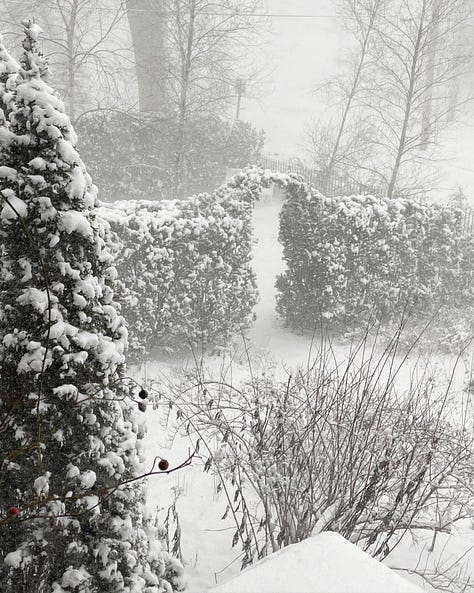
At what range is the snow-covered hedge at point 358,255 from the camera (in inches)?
398

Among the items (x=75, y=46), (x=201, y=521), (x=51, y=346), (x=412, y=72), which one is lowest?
(x=201, y=521)

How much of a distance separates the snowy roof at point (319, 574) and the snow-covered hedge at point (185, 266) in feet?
21.4

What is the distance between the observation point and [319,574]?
1628 millimetres

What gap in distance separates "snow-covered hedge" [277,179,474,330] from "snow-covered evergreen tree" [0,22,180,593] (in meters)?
7.35

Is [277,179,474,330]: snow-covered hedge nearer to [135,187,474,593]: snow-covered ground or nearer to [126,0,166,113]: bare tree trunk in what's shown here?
[135,187,474,593]: snow-covered ground

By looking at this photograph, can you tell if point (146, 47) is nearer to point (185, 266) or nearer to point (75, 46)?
point (75, 46)

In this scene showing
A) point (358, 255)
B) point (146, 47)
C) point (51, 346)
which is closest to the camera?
point (51, 346)

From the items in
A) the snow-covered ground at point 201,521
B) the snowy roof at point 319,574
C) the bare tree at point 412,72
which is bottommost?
the snow-covered ground at point 201,521

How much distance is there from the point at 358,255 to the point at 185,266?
3.46 metres

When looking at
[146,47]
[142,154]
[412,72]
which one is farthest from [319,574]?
[146,47]

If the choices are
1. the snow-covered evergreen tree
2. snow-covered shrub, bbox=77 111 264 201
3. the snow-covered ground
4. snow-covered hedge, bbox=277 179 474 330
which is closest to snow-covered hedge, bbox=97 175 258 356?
the snow-covered ground

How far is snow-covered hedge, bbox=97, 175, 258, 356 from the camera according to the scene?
828cm

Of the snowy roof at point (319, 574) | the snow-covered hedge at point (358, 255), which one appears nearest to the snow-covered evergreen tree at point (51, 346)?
the snowy roof at point (319, 574)

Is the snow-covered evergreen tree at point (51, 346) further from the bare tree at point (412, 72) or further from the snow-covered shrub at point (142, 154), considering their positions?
the snow-covered shrub at point (142, 154)
